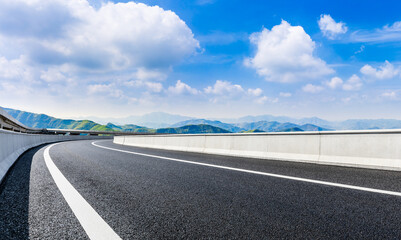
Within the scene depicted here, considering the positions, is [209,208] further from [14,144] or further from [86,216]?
[14,144]

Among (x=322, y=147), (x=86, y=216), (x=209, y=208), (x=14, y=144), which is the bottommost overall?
(x=86, y=216)

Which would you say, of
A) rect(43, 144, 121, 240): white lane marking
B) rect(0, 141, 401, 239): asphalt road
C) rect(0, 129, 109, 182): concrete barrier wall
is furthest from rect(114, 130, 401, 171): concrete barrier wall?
rect(0, 129, 109, 182): concrete barrier wall

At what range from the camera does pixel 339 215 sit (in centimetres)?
321

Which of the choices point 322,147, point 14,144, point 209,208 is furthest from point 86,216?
point 14,144

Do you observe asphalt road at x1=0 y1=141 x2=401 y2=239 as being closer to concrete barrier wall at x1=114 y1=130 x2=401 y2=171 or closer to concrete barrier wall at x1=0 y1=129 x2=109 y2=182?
concrete barrier wall at x1=114 y1=130 x2=401 y2=171

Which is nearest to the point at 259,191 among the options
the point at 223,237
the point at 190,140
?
the point at 223,237

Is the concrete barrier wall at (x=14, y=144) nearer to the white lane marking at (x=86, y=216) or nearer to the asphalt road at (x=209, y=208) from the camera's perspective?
the asphalt road at (x=209, y=208)

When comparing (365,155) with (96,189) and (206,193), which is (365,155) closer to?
(206,193)

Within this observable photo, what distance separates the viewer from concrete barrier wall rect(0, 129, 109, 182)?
6.89 meters

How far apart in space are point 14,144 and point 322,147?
11.5 meters

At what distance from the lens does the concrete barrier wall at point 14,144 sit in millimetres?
6892

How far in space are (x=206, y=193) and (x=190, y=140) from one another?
34.1 ft

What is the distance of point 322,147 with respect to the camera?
8422 millimetres

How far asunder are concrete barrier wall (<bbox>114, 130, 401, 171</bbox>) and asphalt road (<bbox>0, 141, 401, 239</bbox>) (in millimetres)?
1242
